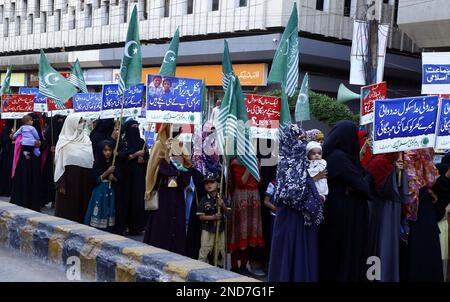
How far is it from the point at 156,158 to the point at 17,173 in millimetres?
3913

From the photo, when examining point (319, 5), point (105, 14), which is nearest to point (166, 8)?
point (105, 14)

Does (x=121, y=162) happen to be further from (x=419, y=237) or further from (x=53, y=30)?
(x=53, y=30)

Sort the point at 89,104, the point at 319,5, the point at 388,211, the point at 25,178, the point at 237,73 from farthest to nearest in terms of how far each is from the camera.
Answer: the point at 319,5 < the point at 237,73 < the point at 25,178 < the point at 89,104 < the point at 388,211

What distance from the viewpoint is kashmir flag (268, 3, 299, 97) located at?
8531 millimetres

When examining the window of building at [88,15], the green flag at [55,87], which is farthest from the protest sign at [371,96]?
the window of building at [88,15]

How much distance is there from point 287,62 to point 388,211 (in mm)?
3873

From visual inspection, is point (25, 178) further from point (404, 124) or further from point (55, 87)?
point (404, 124)

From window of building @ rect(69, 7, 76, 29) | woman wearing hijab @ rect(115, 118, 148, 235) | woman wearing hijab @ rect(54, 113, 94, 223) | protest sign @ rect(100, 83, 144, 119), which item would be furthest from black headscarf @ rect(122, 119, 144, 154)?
window of building @ rect(69, 7, 76, 29)

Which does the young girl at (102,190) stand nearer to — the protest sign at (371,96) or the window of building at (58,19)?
the protest sign at (371,96)

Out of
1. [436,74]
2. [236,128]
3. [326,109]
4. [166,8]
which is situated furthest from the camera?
[166,8]

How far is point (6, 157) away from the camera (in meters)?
11.4

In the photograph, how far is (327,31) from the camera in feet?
74.8

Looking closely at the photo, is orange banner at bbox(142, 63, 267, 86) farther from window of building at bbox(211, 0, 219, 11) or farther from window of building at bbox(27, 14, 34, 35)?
window of building at bbox(27, 14, 34, 35)

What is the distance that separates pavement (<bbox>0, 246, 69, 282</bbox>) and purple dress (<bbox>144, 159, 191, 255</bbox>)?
1.30 m
